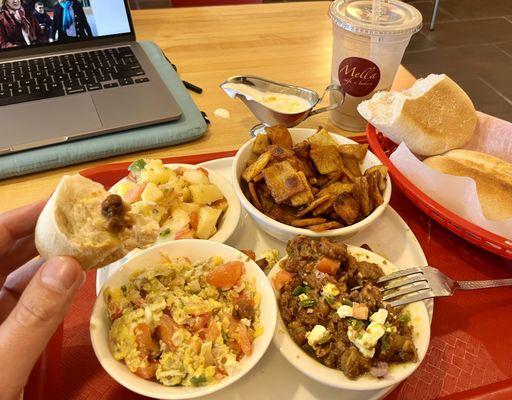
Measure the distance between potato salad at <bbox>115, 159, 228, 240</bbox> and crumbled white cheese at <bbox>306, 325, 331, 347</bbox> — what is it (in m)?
0.40

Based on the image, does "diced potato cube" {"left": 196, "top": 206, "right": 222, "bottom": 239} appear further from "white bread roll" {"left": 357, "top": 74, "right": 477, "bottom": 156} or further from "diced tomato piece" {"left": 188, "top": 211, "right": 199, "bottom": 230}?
"white bread roll" {"left": 357, "top": 74, "right": 477, "bottom": 156}

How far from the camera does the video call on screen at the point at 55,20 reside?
1.79 meters

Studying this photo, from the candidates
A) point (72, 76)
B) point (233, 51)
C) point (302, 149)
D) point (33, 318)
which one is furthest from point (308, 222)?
point (233, 51)

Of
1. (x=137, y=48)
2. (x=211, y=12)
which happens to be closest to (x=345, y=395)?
(x=137, y=48)

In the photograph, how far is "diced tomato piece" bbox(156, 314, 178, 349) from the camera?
3.10 ft

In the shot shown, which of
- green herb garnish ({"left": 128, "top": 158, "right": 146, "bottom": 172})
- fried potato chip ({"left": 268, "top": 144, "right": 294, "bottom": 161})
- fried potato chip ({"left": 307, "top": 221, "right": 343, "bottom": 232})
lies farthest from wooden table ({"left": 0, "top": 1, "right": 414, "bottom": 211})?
fried potato chip ({"left": 307, "top": 221, "right": 343, "bottom": 232})

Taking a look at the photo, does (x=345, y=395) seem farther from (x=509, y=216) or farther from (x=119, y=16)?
(x=119, y=16)

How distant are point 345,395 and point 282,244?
0.47 meters

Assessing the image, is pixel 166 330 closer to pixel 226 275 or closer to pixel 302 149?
pixel 226 275

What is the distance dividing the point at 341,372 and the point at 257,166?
2.01 ft

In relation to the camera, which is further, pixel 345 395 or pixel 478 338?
pixel 478 338

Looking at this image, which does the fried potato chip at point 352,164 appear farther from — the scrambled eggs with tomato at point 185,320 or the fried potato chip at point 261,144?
the scrambled eggs with tomato at point 185,320

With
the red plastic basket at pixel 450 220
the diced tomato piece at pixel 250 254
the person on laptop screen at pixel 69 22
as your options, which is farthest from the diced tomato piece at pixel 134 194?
the person on laptop screen at pixel 69 22

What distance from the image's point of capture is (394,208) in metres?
1.45
